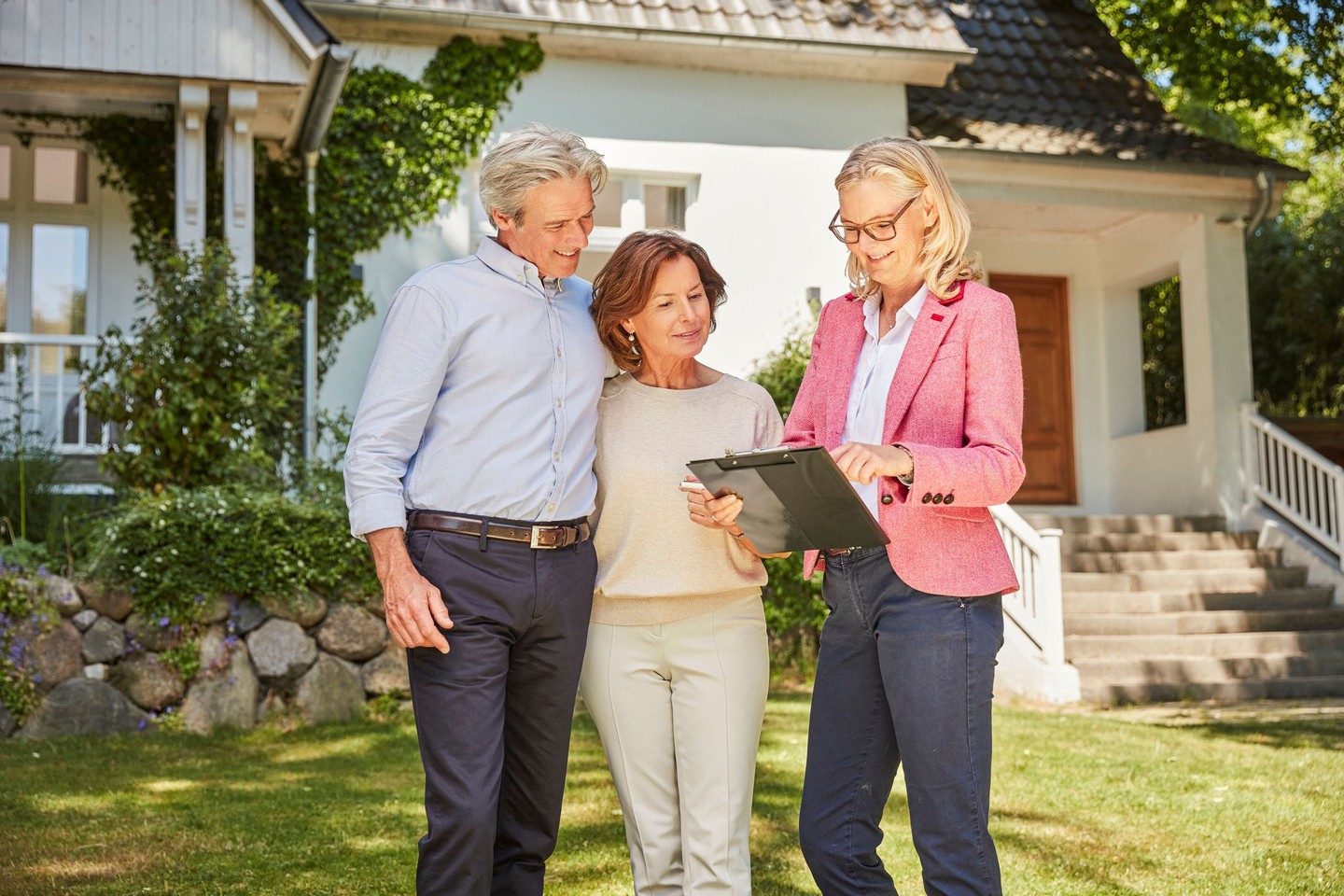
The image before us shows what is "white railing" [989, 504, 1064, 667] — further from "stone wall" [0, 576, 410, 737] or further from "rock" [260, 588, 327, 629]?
"rock" [260, 588, 327, 629]

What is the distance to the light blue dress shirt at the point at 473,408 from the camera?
9.00 feet

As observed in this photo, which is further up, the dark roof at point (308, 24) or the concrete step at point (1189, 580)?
the dark roof at point (308, 24)

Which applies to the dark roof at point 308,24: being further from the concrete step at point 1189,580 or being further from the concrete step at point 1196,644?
the concrete step at point 1189,580

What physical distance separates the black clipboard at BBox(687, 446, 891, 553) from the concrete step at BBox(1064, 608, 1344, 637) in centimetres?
699

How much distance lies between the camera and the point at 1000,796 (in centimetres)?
533

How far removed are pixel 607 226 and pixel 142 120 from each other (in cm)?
383

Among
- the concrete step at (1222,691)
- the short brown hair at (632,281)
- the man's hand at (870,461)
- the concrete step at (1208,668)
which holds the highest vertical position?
the short brown hair at (632,281)

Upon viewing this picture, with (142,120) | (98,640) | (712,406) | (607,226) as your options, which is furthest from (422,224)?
(712,406)

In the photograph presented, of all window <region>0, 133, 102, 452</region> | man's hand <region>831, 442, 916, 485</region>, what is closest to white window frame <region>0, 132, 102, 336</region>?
window <region>0, 133, 102, 452</region>

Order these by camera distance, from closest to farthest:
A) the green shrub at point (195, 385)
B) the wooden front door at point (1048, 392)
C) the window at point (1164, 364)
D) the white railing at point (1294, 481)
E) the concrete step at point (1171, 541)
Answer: the green shrub at point (195, 385) → the white railing at point (1294, 481) → the concrete step at point (1171, 541) → the wooden front door at point (1048, 392) → the window at point (1164, 364)

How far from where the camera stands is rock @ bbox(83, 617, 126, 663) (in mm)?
6762

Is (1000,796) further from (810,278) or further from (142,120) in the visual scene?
(142,120)

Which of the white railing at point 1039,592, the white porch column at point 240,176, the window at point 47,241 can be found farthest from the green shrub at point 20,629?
Answer: the white railing at point 1039,592

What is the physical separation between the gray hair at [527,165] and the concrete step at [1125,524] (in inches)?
324
